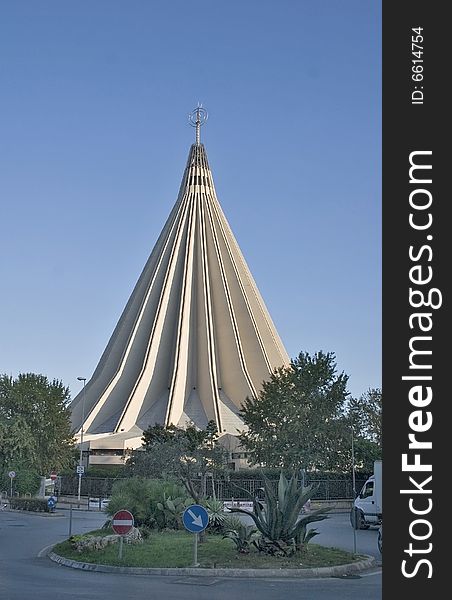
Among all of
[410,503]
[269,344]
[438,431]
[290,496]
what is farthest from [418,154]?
[269,344]

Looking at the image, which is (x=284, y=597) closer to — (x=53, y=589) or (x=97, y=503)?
(x=53, y=589)

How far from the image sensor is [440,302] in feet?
25.7

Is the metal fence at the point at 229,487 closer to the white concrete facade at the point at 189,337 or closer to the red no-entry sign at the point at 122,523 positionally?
the white concrete facade at the point at 189,337

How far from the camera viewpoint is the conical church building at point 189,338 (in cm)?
7200

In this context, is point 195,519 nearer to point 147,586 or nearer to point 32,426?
point 147,586

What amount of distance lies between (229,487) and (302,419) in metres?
5.95

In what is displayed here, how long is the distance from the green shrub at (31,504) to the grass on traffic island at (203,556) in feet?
63.9

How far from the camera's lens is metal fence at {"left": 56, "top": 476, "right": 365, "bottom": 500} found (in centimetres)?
4425

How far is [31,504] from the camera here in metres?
38.3

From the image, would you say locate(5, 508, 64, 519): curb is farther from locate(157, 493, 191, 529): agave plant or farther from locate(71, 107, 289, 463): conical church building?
locate(71, 107, 289, 463): conical church building

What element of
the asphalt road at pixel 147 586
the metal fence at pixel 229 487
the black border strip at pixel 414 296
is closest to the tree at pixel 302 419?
the metal fence at pixel 229 487

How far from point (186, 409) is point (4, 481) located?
2616cm

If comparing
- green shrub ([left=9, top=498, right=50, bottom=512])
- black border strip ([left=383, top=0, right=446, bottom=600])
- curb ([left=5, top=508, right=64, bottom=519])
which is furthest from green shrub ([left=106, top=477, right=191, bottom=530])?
green shrub ([left=9, top=498, right=50, bottom=512])

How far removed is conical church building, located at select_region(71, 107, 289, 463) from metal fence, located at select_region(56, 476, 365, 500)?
16.3 metres
